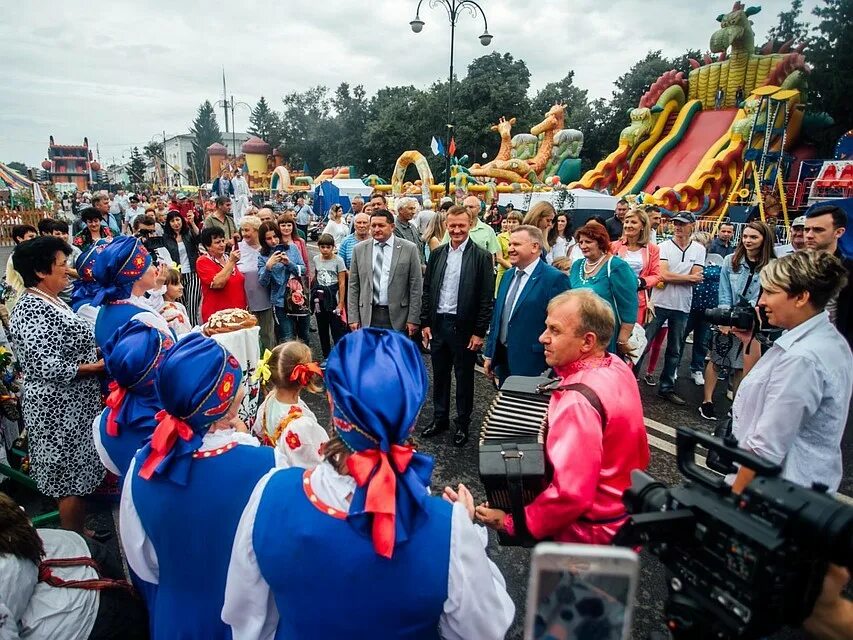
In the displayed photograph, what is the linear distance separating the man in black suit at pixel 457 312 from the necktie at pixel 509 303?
0.92 feet

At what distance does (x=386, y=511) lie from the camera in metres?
1.15

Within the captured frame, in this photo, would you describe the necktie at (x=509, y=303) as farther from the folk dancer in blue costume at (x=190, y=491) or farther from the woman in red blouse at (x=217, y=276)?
the woman in red blouse at (x=217, y=276)

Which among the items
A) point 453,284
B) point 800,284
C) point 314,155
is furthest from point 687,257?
point 314,155

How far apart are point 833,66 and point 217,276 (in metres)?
27.2

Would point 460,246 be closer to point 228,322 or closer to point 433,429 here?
point 433,429

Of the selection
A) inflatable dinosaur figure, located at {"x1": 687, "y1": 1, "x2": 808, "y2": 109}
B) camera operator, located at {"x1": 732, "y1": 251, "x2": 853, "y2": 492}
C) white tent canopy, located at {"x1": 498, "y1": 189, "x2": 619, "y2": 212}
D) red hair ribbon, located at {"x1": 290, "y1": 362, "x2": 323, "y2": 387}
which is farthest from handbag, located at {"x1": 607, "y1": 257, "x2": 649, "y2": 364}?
inflatable dinosaur figure, located at {"x1": 687, "y1": 1, "x2": 808, "y2": 109}

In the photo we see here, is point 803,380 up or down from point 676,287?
up

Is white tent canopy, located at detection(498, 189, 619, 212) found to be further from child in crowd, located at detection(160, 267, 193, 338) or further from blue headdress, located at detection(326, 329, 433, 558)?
blue headdress, located at detection(326, 329, 433, 558)

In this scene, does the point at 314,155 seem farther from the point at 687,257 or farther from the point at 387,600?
the point at 387,600

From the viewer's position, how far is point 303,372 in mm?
2852

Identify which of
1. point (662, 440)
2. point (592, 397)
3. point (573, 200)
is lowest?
point (662, 440)

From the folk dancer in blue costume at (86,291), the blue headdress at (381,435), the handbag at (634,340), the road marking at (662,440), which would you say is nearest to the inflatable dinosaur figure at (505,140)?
the handbag at (634,340)

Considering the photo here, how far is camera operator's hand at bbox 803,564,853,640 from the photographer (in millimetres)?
1052

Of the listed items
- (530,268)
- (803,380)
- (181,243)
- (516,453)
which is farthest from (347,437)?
(181,243)
